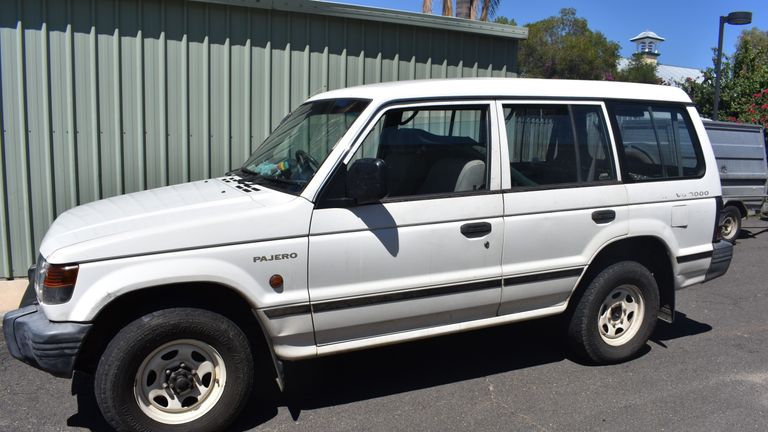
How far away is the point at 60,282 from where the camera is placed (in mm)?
3283

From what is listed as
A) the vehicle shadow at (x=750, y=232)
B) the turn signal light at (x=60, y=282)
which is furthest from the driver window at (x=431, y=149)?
the vehicle shadow at (x=750, y=232)

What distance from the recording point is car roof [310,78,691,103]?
4.11 m

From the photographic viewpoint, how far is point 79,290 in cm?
328

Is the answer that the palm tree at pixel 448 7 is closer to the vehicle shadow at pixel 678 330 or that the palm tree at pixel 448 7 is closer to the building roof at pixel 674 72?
the vehicle shadow at pixel 678 330

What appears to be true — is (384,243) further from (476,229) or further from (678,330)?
(678,330)

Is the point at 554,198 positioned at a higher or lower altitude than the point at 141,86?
lower

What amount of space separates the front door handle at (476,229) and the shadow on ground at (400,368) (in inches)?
46.6

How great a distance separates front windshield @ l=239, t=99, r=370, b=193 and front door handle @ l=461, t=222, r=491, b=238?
98 cm

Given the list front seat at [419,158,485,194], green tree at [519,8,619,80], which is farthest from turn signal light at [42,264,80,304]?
green tree at [519,8,619,80]

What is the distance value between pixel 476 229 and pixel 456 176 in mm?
391

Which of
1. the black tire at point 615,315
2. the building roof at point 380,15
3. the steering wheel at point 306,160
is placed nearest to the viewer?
the steering wheel at point 306,160

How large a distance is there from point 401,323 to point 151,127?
4.28 metres

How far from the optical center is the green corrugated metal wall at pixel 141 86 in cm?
646

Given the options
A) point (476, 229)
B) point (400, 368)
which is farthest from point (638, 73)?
point (476, 229)
